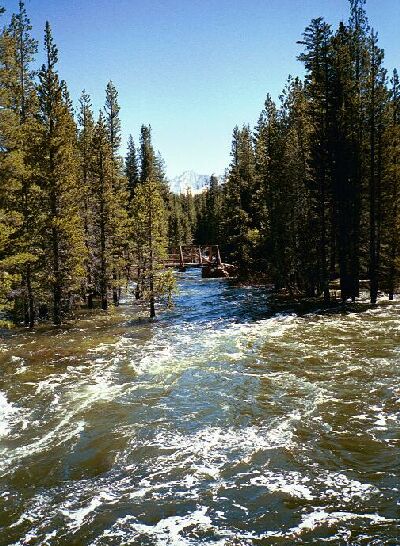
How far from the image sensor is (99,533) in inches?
310

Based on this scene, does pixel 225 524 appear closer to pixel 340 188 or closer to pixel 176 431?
pixel 176 431

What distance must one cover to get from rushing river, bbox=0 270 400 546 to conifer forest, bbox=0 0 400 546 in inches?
2.3

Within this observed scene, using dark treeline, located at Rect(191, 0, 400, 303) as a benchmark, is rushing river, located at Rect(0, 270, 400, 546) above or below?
below

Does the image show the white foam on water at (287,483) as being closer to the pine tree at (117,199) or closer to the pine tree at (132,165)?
the pine tree at (117,199)

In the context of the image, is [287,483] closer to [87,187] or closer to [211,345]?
[211,345]

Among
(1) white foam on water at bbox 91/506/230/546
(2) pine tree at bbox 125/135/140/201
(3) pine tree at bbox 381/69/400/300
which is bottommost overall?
(1) white foam on water at bbox 91/506/230/546

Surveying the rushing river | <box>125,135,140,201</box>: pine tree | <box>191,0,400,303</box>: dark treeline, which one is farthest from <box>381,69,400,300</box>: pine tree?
<box>125,135,140,201</box>: pine tree

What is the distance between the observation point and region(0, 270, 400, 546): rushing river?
8.02 meters

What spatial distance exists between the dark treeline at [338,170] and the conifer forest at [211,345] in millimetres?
139

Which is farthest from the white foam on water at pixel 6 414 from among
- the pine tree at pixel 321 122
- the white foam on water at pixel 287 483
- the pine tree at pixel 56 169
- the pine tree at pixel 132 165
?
the pine tree at pixel 132 165

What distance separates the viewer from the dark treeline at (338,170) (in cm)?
2894

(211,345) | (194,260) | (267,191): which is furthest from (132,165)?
(211,345)

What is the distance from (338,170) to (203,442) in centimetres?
2455

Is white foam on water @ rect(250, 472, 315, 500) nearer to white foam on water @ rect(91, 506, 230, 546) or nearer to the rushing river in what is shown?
the rushing river
